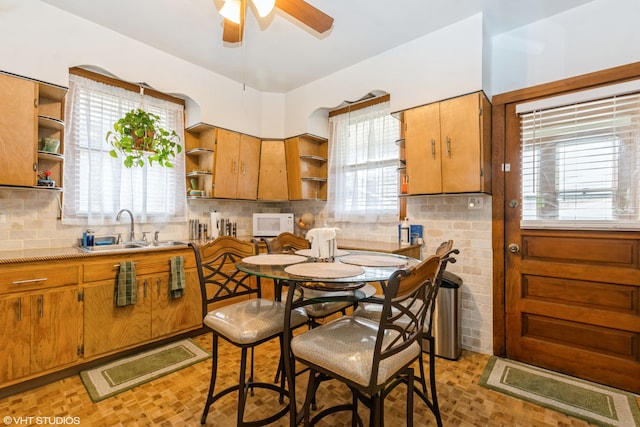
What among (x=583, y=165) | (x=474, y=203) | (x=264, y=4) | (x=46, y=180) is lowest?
(x=474, y=203)

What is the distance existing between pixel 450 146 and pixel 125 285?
2.91m

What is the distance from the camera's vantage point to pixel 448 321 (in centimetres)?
261

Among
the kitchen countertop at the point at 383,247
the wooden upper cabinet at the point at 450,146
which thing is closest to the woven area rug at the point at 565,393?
the kitchen countertop at the point at 383,247

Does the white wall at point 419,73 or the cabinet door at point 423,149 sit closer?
the white wall at point 419,73

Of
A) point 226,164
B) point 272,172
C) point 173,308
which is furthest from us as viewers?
point 272,172

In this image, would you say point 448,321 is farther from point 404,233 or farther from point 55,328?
point 55,328

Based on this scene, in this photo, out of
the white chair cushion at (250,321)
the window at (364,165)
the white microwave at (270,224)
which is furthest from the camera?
the white microwave at (270,224)

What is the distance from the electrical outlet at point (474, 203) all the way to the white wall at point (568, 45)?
952mm

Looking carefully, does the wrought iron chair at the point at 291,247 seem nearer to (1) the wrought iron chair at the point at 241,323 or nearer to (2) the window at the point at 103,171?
(1) the wrought iron chair at the point at 241,323

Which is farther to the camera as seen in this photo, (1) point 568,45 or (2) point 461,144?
(2) point 461,144

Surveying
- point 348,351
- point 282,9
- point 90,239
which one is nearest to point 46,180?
point 90,239

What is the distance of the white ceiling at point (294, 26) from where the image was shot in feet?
7.95

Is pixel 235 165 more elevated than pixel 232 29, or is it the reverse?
pixel 232 29

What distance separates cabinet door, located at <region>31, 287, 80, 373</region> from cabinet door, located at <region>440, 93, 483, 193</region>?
305cm
